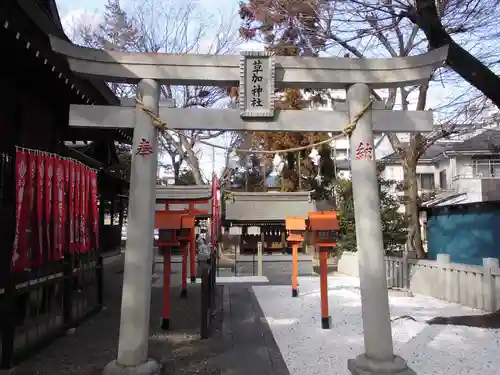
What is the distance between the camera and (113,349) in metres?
6.05

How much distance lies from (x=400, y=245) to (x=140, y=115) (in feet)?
51.4

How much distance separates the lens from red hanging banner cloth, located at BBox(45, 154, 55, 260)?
233 inches

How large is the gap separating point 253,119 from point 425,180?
28.6 meters

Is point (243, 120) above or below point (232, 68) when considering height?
below

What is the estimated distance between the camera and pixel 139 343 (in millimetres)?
4789

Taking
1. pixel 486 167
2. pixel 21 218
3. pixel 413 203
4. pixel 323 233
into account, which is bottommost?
pixel 323 233

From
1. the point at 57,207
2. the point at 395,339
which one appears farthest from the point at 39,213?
the point at 395,339

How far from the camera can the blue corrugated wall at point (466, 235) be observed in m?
11.2

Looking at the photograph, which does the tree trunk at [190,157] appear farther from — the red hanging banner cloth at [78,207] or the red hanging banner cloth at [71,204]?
the red hanging banner cloth at [71,204]

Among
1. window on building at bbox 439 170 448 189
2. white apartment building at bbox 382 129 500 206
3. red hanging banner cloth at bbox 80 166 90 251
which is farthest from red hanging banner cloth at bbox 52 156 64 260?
window on building at bbox 439 170 448 189

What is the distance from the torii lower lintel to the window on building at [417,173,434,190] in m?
27.2

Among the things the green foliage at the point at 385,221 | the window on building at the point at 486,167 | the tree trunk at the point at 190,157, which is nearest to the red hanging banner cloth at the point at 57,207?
the green foliage at the point at 385,221

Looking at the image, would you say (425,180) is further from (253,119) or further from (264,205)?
(253,119)

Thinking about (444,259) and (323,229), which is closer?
(323,229)
